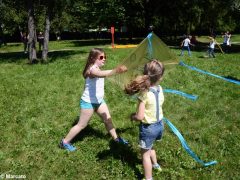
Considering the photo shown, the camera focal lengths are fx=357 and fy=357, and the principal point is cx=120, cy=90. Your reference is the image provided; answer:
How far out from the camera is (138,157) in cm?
614

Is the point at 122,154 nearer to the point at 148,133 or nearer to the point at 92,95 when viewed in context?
the point at 92,95

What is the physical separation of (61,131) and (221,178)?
11.2 ft

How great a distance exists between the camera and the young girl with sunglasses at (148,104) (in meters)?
4.80

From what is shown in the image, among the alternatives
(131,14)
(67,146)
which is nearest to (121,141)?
(67,146)

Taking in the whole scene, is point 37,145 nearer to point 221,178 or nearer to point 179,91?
point 221,178

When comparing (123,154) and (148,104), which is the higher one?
(148,104)

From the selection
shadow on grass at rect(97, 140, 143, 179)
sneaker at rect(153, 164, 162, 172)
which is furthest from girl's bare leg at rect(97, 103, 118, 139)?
sneaker at rect(153, 164, 162, 172)

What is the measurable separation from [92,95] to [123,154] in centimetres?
117

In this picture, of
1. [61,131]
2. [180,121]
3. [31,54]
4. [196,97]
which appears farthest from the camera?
[31,54]

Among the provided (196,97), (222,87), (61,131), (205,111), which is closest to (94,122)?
(61,131)

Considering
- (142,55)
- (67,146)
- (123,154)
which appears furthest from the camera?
(67,146)

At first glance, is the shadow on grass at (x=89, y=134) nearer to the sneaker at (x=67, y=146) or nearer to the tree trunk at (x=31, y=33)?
the sneaker at (x=67, y=146)

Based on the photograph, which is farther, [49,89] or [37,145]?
[49,89]

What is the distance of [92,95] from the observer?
6266mm
